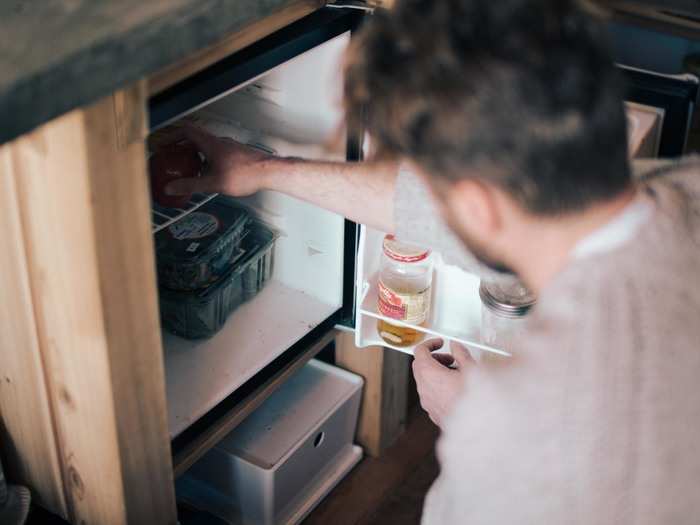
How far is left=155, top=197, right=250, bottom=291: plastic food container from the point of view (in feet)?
5.59

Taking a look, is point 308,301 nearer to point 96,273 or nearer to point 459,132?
point 96,273

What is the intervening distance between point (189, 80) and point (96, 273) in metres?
0.26

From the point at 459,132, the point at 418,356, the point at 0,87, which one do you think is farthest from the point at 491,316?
the point at 0,87

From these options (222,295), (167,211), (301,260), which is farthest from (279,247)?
(167,211)

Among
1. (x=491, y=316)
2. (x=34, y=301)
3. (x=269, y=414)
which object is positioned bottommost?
(x=269, y=414)

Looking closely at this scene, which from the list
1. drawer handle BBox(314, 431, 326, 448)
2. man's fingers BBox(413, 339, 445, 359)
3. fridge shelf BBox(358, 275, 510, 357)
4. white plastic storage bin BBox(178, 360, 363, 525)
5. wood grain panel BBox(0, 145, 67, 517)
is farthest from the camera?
drawer handle BBox(314, 431, 326, 448)

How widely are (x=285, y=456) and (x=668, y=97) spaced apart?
91 cm

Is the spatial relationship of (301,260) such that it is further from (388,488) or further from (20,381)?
(20,381)

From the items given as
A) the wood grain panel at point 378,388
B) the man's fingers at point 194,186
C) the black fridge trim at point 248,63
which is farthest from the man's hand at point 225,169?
the wood grain panel at point 378,388

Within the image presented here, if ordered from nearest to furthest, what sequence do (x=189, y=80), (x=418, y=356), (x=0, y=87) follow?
(x=0, y=87) < (x=189, y=80) < (x=418, y=356)

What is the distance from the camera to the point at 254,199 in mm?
1884

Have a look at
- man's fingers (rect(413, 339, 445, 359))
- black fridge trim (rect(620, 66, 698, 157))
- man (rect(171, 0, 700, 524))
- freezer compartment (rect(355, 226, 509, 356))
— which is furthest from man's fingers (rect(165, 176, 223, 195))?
black fridge trim (rect(620, 66, 698, 157))

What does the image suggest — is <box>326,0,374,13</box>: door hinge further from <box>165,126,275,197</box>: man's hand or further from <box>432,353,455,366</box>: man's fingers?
<box>432,353,455,366</box>: man's fingers

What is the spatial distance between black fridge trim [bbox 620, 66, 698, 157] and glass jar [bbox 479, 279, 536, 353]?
33 cm
